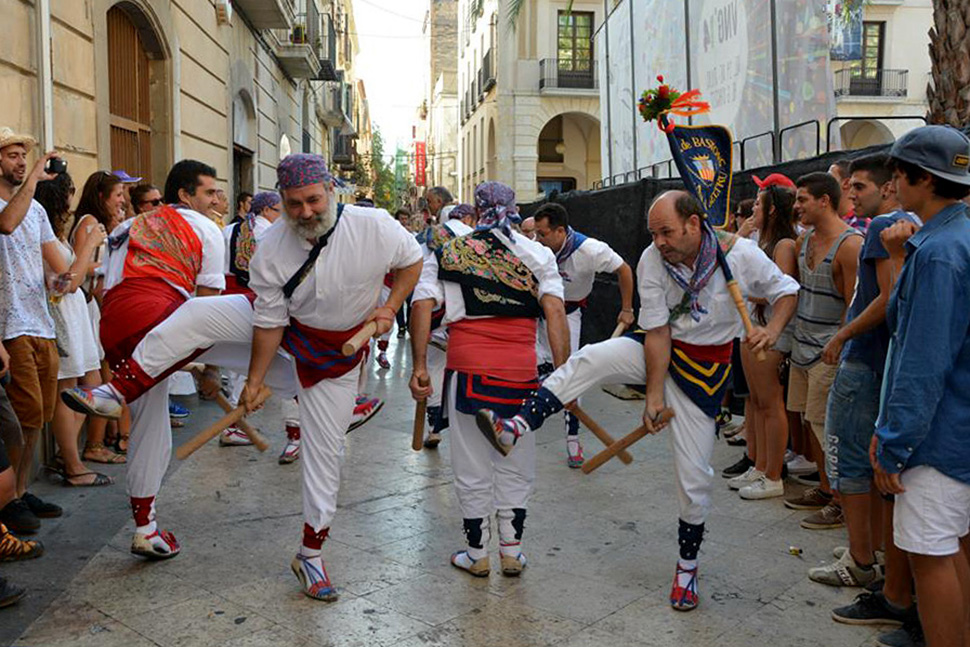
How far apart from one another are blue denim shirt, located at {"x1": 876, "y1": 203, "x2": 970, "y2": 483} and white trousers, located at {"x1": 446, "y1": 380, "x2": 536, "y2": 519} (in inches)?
73.1

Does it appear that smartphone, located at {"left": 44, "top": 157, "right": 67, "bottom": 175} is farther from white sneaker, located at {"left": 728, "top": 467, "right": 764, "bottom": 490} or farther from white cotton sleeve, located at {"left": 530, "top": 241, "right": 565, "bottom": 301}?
white sneaker, located at {"left": 728, "top": 467, "right": 764, "bottom": 490}

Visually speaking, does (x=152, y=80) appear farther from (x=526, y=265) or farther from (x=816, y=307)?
(x=816, y=307)

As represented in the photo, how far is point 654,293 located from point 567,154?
1303 inches

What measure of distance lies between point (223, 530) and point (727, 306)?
3.05 meters

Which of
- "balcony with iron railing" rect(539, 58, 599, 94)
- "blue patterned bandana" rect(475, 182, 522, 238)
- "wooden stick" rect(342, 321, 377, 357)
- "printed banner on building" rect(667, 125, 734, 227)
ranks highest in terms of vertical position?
"balcony with iron railing" rect(539, 58, 599, 94)

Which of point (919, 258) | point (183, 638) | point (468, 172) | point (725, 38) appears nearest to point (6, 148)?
point (183, 638)

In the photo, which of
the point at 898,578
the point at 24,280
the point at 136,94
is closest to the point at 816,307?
the point at 898,578

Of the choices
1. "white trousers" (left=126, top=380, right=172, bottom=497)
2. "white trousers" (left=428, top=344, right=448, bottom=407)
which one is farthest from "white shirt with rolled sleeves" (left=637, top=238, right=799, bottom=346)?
"white trousers" (left=428, top=344, right=448, bottom=407)

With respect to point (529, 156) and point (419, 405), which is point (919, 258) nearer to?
point (419, 405)

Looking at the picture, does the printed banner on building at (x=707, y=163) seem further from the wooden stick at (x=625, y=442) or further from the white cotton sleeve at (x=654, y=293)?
the wooden stick at (x=625, y=442)

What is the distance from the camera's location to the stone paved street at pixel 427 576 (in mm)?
3852

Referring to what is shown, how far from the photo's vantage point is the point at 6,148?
4.72m

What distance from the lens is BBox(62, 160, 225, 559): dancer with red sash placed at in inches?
178

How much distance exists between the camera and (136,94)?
10016 mm
